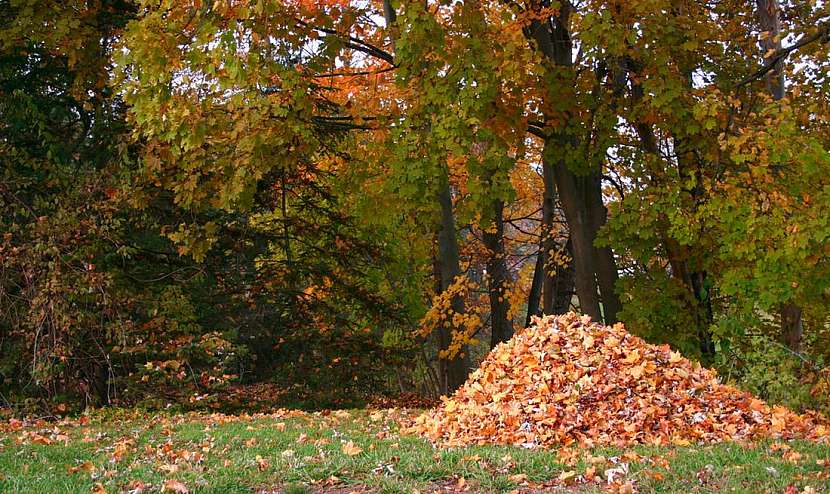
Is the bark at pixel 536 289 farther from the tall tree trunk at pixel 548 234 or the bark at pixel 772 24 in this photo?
the bark at pixel 772 24

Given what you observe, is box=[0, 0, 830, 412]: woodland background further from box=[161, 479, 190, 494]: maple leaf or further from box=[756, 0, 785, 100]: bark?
box=[161, 479, 190, 494]: maple leaf

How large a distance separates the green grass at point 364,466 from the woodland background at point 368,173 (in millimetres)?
4175

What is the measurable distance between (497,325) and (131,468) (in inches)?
491

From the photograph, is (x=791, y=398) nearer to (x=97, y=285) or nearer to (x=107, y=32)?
(x=97, y=285)

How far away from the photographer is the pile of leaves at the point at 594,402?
691 cm

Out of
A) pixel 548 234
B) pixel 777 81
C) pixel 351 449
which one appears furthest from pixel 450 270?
pixel 351 449

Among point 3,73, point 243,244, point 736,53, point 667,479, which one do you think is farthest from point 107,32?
point 667,479

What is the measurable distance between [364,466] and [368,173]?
8129 mm

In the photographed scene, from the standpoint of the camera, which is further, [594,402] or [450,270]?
[450,270]

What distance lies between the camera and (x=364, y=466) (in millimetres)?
5738

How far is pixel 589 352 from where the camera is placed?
786 centimetres

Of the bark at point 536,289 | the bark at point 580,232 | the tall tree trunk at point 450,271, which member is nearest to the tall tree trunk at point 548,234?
the bark at point 536,289

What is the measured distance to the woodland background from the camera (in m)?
10.1

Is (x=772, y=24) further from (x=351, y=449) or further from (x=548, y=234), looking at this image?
(x=351, y=449)
